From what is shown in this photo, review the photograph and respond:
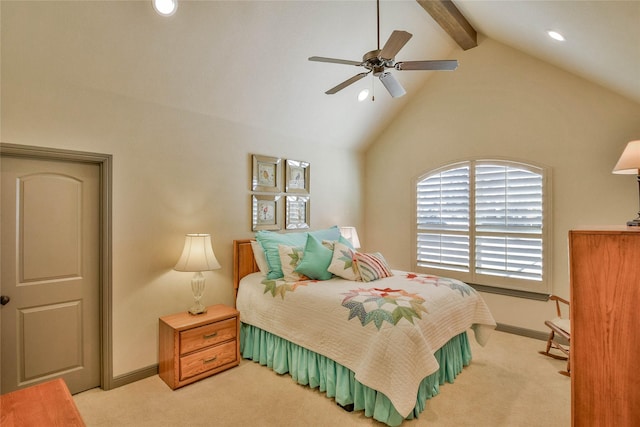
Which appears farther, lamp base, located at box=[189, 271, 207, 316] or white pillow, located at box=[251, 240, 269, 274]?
white pillow, located at box=[251, 240, 269, 274]

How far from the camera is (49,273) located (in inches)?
98.0

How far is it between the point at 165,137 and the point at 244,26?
3.97 feet

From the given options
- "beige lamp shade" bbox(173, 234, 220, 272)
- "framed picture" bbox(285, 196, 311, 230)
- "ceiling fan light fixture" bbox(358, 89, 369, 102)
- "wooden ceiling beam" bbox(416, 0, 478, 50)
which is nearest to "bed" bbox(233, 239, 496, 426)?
"beige lamp shade" bbox(173, 234, 220, 272)

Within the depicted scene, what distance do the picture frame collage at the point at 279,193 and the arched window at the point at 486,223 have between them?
1697mm

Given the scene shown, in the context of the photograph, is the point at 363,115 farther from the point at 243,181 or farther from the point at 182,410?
the point at 182,410

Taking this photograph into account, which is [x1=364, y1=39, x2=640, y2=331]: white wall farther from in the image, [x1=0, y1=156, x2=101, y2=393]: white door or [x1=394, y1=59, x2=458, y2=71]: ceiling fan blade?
[x1=0, y1=156, x2=101, y2=393]: white door

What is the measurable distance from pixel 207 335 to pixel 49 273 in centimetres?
130

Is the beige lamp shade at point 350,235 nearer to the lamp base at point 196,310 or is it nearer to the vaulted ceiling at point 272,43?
the vaulted ceiling at point 272,43

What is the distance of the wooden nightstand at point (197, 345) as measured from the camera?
2.67 meters

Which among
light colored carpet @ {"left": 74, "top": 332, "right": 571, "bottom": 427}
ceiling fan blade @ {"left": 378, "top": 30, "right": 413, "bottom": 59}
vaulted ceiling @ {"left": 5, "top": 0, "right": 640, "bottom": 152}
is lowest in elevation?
light colored carpet @ {"left": 74, "top": 332, "right": 571, "bottom": 427}

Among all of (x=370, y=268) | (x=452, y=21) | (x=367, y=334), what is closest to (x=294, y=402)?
(x=367, y=334)

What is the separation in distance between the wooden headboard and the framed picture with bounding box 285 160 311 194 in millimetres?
944

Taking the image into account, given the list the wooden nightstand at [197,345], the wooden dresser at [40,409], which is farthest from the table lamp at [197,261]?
the wooden dresser at [40,409]

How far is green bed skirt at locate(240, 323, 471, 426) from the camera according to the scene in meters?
2.26
